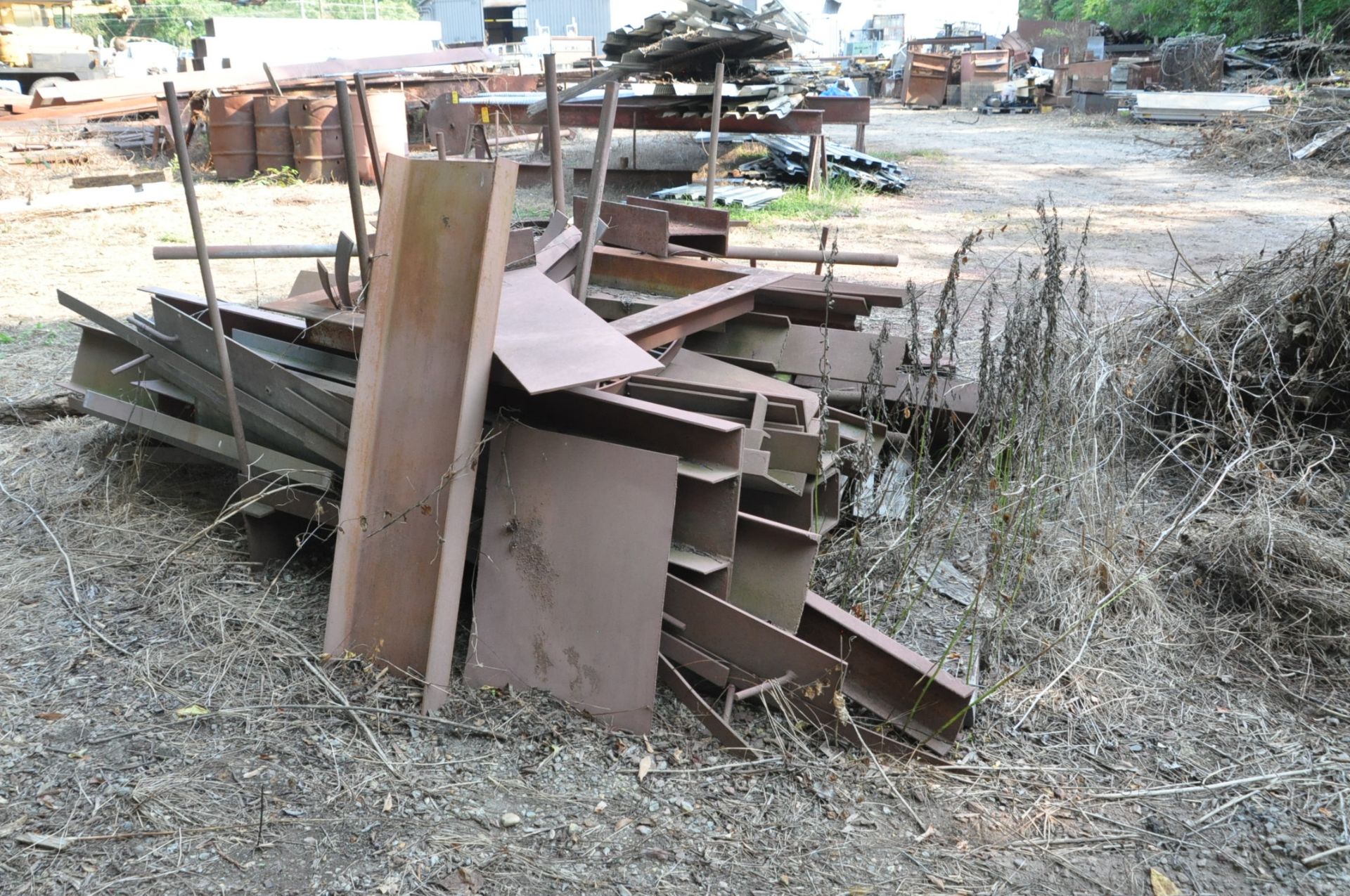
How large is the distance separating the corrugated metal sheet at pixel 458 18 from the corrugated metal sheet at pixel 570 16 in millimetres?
5223

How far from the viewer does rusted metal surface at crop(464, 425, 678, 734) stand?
9.23 feet

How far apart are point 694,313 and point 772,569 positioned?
131cm

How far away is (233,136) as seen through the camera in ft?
44.9

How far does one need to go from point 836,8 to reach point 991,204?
171 feet

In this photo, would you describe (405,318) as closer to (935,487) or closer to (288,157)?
(935,487)

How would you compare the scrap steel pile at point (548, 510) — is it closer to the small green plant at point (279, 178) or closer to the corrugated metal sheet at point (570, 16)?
the small green plant at point (279, 178)

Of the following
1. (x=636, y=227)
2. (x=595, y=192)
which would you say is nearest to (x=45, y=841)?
(x=595, y=192)

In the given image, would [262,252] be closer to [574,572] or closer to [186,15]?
[574,572]

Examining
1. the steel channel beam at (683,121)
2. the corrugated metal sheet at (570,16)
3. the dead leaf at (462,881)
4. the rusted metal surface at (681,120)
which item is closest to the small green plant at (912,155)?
the steel channel beam at (683,121)

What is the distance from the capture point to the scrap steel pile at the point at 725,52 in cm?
1091

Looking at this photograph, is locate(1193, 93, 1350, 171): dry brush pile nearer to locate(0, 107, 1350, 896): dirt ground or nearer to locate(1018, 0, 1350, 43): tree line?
locate(1018, 0, 1350, 43): tree line

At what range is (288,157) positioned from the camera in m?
13.8

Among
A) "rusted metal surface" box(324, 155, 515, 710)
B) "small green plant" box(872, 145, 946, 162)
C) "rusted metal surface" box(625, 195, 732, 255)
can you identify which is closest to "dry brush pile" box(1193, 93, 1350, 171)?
"small green plant" box(872, 145, 946, 162)

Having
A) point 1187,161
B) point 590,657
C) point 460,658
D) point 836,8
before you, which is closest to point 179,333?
point 460,658
